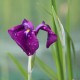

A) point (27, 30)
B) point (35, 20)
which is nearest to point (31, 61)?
point (27, 30)

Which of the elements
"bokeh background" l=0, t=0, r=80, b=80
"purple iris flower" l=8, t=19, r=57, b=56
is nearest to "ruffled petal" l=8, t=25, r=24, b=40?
"purple iris flower" l=8, t=19, r=57, b=56

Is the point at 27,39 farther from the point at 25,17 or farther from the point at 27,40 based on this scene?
the point at 25,17

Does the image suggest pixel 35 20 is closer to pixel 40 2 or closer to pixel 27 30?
pixel 40 2

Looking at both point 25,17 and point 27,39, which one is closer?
point 27,39

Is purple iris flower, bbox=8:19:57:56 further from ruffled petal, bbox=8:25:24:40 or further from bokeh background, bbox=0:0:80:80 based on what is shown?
bokeh background, bbox=0:0:80:80

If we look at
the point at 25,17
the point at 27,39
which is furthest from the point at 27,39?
the point at 25,17

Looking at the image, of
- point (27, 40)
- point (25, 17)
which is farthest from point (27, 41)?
point (25, 17)

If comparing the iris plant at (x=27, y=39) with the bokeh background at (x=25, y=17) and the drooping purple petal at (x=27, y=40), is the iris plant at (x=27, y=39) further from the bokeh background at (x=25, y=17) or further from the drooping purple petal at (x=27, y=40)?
the bokeh background at (x=25, y=17)

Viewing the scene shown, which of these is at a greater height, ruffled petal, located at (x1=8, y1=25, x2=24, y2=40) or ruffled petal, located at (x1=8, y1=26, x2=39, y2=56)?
ruffled petal, located at (x1=8, y1=25, x2=24, y2=40)

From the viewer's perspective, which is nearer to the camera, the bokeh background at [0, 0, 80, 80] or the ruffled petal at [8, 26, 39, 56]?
the ruffled petal at [8, 26, 39, 56]
